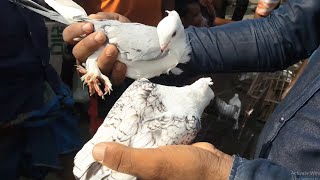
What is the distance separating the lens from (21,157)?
6.89 ft

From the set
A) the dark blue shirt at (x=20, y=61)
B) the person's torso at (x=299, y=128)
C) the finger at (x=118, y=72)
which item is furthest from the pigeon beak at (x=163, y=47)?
the dark blue shirt at (x=20, y=61)

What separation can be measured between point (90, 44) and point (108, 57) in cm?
7

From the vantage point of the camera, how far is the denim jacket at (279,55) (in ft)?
3.85

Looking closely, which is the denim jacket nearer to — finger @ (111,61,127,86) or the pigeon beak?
the pigeon beak

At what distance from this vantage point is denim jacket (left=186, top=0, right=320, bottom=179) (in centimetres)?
117

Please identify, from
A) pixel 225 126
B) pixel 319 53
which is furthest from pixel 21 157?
pixel 319 53

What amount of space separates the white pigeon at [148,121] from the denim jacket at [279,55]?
16 cm

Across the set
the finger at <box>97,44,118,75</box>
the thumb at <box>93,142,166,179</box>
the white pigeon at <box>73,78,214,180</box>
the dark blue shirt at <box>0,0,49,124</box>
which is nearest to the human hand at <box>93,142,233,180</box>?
the thumb at <box>93,142,166,179</box>

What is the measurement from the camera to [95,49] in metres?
1.42

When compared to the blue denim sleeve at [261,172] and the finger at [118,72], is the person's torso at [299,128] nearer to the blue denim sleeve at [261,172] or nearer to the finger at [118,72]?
the blue denim sleeve at [261,172]

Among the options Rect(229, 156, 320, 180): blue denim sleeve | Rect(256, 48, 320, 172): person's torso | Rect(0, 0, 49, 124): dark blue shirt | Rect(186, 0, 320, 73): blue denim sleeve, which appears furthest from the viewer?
Rect(0, 0, 49, 124): dark blue shirt

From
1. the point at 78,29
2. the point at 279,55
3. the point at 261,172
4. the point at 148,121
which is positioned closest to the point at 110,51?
the point at 78,29

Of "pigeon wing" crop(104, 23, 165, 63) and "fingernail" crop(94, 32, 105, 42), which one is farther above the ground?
"fingernail" crop(94, 32, 105, 42)

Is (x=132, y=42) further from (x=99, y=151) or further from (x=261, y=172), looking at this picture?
(x=261, y=172)
